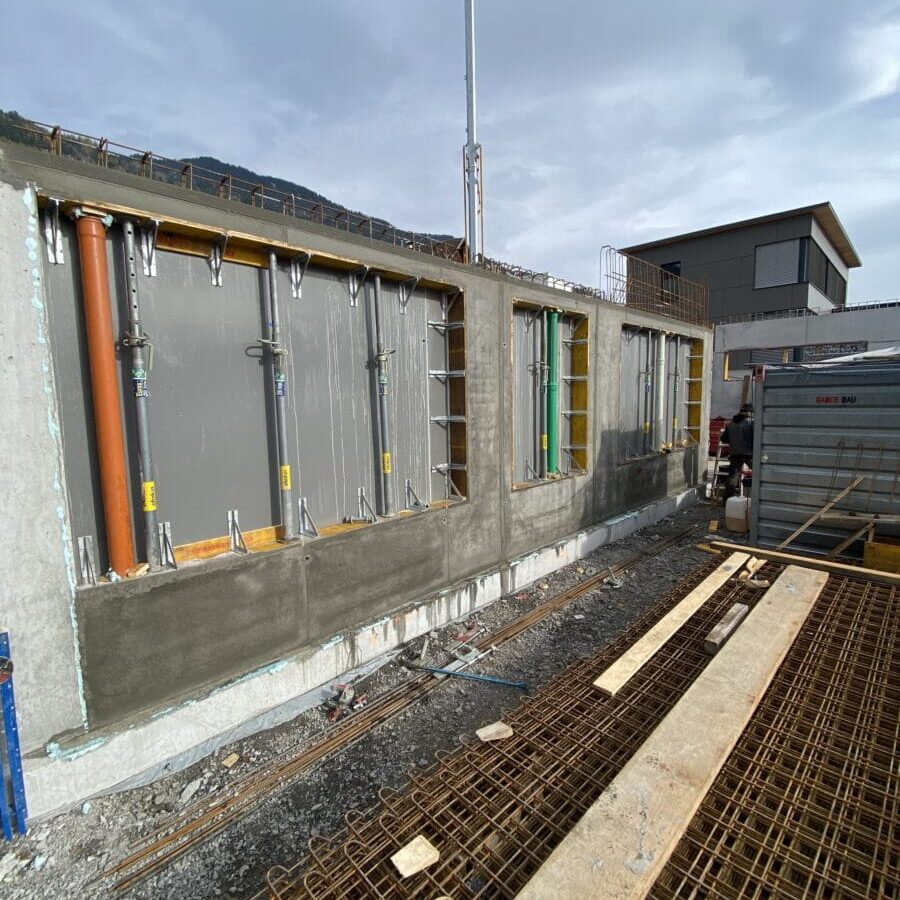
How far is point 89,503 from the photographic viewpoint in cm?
364

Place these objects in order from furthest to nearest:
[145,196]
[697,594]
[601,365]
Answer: [601,365] < [697,594] < [145,196]

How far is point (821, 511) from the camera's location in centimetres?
662

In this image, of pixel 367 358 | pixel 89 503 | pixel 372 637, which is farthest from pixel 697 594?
pixel 89 503

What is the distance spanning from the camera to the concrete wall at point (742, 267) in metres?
27.4

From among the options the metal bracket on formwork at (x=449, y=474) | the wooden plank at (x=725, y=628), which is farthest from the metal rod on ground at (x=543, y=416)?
the wooden plank at (x=725, y=628)

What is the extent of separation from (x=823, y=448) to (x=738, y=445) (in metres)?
4.63

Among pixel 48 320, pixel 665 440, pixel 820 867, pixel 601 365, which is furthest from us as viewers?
pixel 665 440

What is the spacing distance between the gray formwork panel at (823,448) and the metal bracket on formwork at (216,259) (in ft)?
22.9

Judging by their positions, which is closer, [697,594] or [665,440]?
[697,594]

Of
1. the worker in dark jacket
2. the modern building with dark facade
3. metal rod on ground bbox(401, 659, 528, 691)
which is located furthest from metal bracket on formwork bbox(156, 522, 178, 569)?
the modern building with dark facade

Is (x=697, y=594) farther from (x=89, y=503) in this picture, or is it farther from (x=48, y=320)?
(x=48, y=320)

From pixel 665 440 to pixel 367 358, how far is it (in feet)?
28.8

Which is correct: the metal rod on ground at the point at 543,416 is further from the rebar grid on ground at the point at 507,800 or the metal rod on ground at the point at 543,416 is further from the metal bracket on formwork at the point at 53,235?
the metal bracket on formwork at the point at 53,235

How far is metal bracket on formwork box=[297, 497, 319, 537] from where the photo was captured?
4.87 metres
